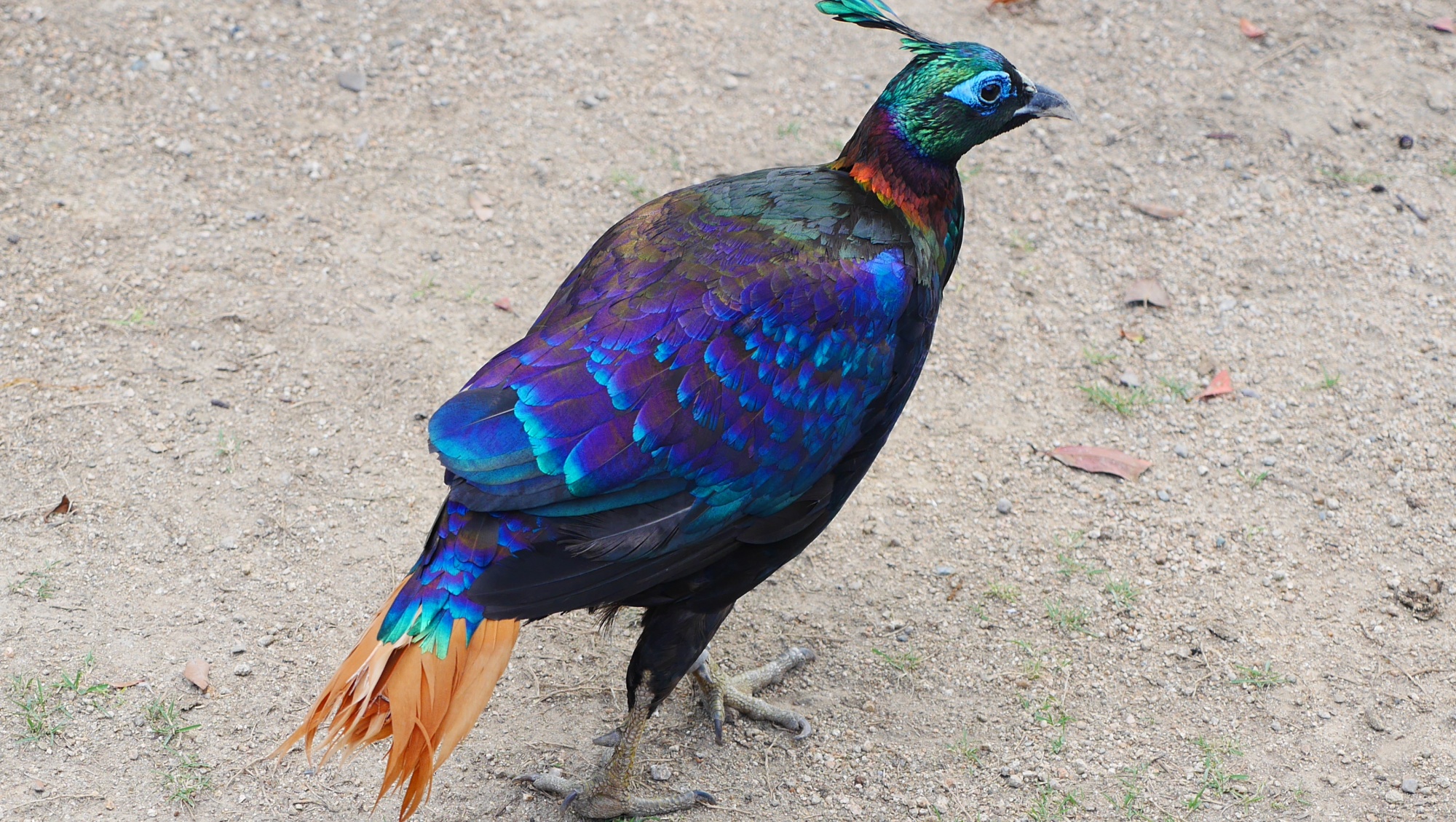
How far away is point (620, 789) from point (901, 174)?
1873 millimetres

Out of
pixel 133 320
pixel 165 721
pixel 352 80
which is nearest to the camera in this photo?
pixel 165 721

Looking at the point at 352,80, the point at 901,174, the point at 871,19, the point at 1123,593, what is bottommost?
the point at 1123,593

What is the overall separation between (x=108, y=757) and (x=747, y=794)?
5.78 ft

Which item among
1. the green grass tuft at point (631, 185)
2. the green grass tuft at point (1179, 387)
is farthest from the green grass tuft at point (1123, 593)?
the green grass tuft at point (631, 185)

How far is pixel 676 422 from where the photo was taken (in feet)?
9.52

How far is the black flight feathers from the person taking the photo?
346 cm

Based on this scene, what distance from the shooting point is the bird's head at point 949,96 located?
3340mm

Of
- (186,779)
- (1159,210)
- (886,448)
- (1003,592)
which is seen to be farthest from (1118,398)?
(186,779)

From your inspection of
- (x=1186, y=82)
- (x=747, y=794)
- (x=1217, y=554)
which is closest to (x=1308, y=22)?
(x=1186, y=82)

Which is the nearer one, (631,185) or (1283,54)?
(631,185)

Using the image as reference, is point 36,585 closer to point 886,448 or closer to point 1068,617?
point 886,448

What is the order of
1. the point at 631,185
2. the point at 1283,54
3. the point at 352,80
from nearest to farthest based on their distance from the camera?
the point at 631,185 → the point at 352,80 → the point at 1283,54

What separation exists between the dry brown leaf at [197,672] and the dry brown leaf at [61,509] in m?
0.80

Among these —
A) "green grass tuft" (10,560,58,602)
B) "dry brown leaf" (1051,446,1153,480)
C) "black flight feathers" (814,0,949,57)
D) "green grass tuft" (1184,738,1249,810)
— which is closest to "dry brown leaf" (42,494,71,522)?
"green grass tuft" (10,560,58,602)
